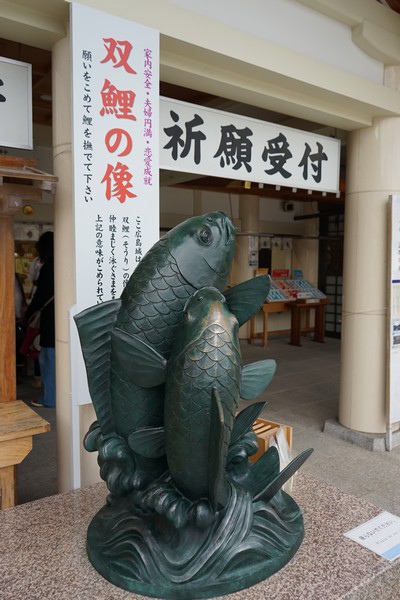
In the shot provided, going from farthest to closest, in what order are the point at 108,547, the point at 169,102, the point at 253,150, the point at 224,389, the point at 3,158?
the point at 253,150, the point at 169,102, the point at 3,158, the point at 108,547, the point at 224,389

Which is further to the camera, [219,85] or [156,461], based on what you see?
[219,85]

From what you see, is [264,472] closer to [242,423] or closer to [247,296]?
[242,423]

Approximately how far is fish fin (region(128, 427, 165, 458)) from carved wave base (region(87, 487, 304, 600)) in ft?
0.74

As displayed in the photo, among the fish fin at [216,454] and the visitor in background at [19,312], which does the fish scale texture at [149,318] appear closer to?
the fish fin at [216,454]

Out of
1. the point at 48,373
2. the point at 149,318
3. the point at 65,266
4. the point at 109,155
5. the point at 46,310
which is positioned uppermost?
the point at 109,155

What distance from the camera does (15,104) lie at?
2623 millimetres

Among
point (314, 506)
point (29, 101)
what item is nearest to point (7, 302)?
point (29, 101)

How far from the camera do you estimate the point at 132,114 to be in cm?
260

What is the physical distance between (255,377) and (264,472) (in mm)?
388

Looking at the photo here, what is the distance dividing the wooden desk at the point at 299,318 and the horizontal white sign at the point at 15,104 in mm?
7927

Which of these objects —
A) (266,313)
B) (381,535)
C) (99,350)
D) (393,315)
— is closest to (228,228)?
(99,350)

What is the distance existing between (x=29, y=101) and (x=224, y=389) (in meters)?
2.04

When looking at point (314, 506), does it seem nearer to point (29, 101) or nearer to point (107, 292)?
point (107, 292)

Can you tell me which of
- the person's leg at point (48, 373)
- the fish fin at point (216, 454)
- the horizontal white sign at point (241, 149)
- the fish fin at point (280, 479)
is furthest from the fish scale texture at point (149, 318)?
the person's leg at point (48, 373)
